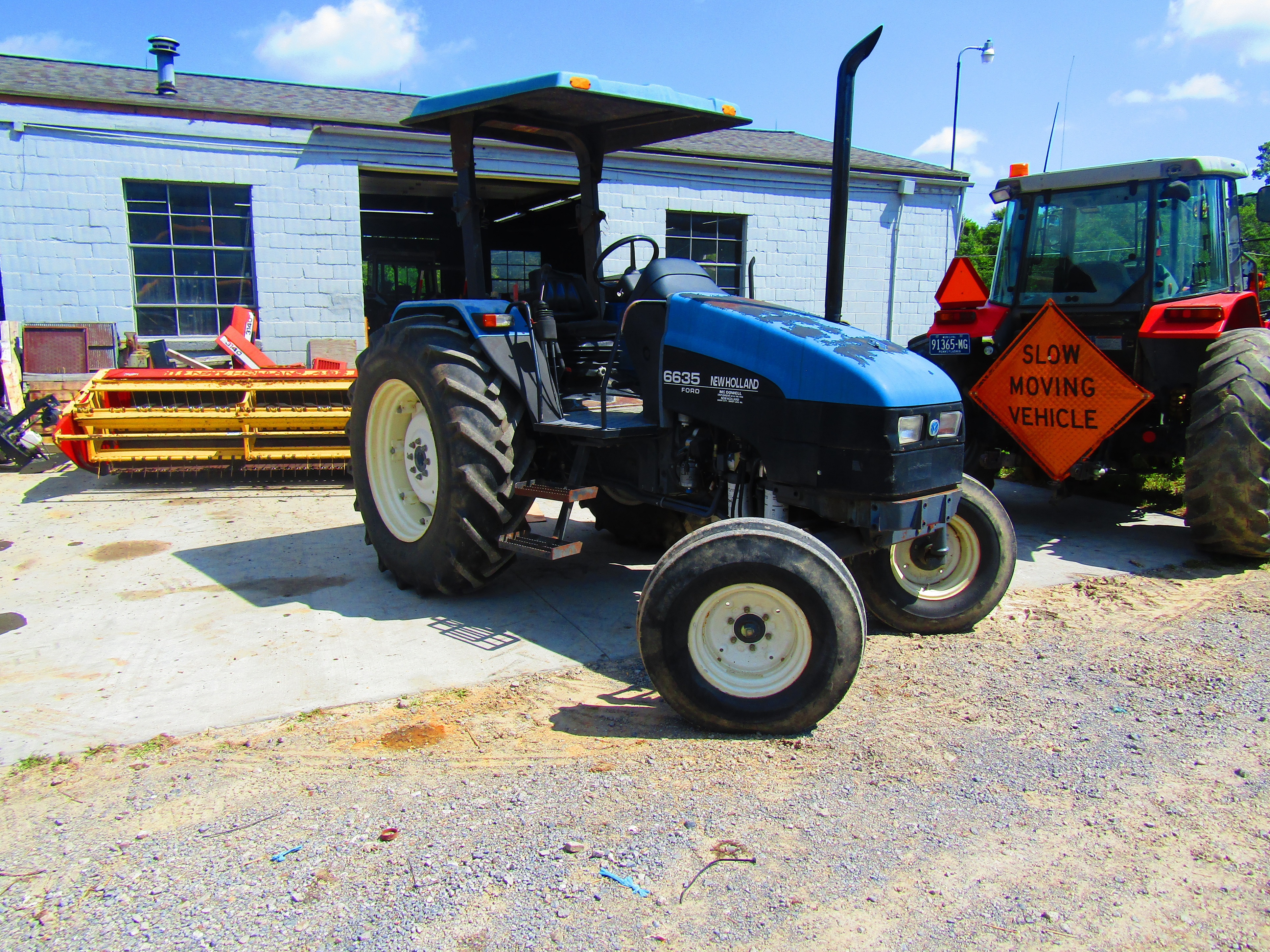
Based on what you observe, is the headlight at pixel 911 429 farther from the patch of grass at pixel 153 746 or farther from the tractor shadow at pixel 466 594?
the patch of grass at pixel 153 746

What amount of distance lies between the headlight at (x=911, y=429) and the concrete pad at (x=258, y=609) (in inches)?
61.2

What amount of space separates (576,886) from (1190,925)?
4.96 feet

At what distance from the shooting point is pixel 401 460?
201 inches

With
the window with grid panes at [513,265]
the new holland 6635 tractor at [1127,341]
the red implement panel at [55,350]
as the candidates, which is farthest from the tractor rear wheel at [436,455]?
the red implement panel at [55,350]

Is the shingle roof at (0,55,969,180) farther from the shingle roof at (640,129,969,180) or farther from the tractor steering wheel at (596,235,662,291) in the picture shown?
the tractor steering wheel at (596,235,662,291)

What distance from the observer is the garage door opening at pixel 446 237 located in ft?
20.8

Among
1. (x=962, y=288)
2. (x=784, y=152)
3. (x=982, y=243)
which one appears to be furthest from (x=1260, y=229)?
(x=962, y=288)

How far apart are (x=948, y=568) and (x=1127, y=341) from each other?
9.34ft

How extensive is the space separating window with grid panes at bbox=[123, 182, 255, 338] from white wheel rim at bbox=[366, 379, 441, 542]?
19.4 feet

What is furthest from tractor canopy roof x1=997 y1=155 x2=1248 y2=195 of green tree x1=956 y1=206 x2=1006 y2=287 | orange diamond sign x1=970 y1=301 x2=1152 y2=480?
green tree x1=956 y1=206 x2=1006 y2=287

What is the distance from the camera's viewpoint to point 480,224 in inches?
193

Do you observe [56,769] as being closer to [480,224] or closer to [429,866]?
[429,866]

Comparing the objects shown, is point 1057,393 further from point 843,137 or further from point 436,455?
point 436,455

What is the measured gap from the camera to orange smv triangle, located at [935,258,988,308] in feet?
22.0
